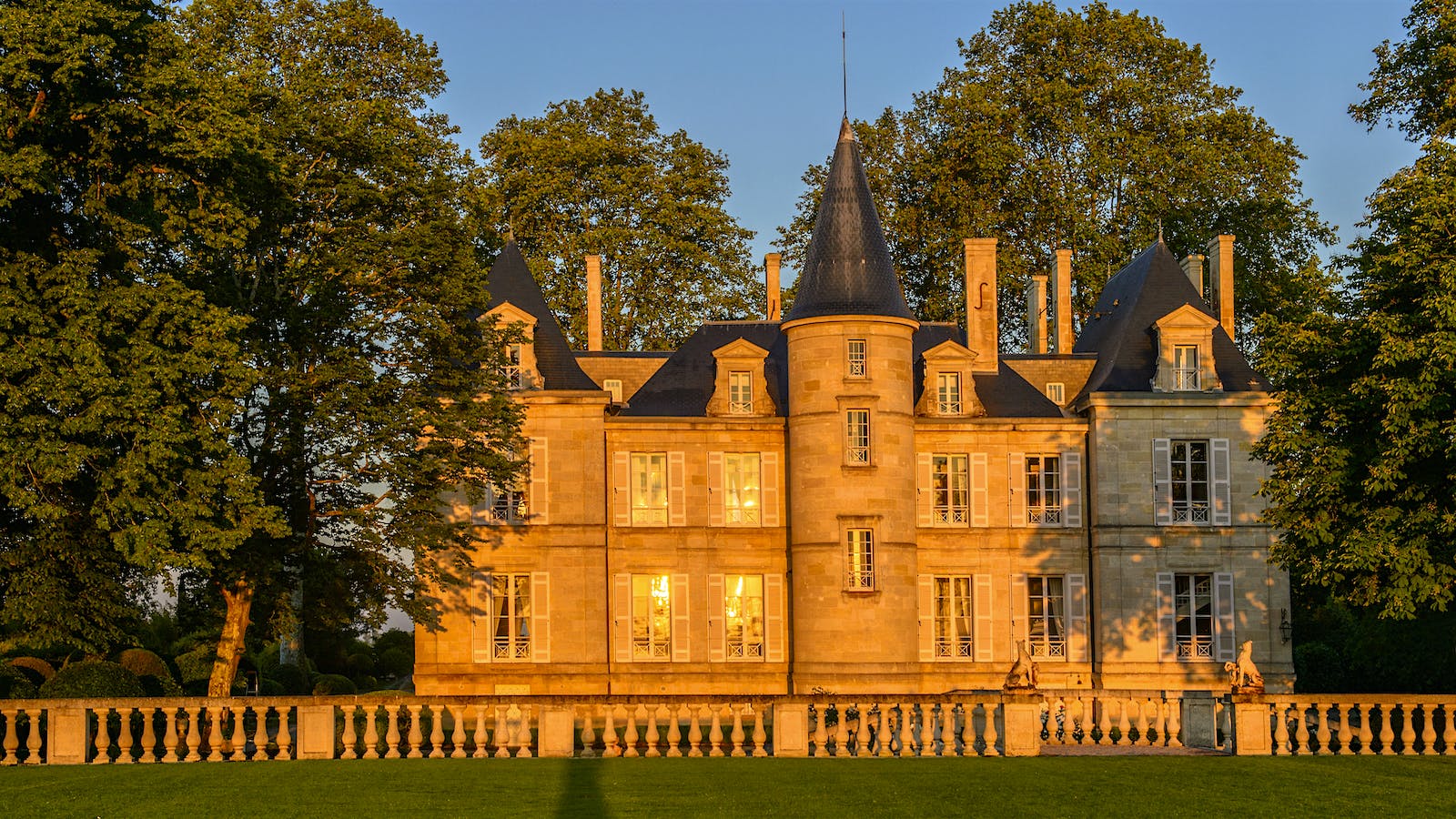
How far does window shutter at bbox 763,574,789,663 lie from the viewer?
1537 inches

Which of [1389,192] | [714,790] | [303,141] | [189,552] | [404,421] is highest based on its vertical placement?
[303,141]

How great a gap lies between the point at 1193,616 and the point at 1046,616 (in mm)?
3248

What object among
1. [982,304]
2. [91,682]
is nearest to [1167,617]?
[982,304]

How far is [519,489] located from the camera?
123 ft

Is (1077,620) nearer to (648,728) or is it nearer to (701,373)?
(701,373)

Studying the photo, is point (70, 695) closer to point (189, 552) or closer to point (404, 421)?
point (189, 552)

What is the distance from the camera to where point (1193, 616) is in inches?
1549

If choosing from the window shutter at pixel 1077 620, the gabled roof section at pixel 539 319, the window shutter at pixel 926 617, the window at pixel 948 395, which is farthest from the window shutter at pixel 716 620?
the window shutter at pixel 1077 620

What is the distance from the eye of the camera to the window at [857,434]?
38031mm

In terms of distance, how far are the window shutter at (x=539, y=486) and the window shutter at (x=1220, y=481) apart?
49.2ft

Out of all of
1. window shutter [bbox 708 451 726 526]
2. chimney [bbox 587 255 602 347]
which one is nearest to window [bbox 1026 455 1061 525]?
window shutter [bbox 708 451 726 526]

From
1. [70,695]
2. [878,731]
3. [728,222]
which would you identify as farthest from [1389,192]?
[728,222]

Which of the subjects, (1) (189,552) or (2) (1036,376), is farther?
(2) (1036,376)

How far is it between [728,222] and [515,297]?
1492cm
